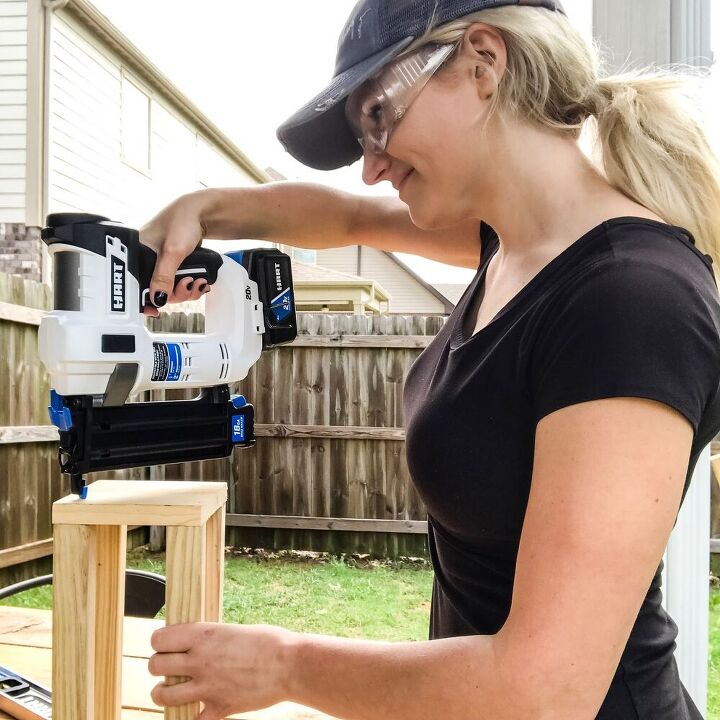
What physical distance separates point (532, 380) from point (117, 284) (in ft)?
1.63

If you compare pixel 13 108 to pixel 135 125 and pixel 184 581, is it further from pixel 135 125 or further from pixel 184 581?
pixel 184 581

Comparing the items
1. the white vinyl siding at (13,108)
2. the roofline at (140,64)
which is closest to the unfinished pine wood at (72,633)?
the white vinyl siding at (13,108)

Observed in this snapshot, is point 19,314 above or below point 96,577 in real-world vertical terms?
above

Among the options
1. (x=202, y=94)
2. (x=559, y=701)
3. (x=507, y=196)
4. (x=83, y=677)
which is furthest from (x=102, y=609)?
(x=202, y=94)

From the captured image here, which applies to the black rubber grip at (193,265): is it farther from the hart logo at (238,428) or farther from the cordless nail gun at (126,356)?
the hart logo at (238,428)

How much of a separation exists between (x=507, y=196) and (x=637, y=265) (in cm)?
22

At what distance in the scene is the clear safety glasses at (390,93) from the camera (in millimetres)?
663

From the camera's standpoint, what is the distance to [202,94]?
21.3 feet

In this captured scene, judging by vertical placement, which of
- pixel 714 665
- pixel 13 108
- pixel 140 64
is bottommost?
pixel 714 665

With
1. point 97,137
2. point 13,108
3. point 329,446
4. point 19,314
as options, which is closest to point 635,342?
point 19,314

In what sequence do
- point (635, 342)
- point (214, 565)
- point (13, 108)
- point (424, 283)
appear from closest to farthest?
point (635, 342)
point (214, 565)
point (13, 108)
point (424, 283)

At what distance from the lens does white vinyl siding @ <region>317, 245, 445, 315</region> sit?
11141 millimetres

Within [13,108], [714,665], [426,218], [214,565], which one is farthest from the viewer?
[13,108]

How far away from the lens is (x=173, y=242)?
3.05ft
